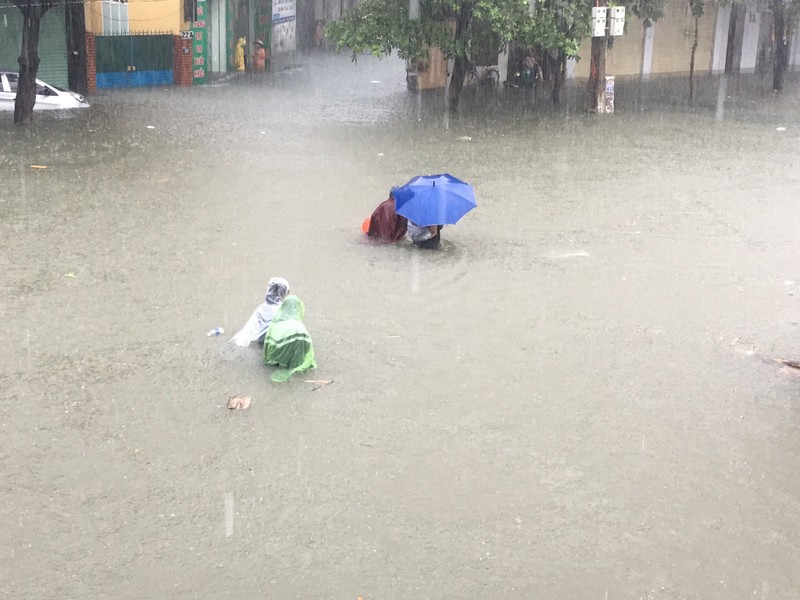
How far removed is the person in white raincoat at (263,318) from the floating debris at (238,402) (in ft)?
3.16

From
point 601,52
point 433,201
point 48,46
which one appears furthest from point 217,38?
point 433,201

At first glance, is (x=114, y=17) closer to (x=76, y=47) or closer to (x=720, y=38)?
(x=76, y=47)

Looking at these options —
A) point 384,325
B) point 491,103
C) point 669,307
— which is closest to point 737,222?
point 669,307

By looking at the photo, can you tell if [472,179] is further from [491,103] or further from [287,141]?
[491,103]

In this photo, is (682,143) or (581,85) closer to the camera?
(682,143)

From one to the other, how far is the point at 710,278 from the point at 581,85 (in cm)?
2165

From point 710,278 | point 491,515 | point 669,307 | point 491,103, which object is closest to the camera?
point 491,515

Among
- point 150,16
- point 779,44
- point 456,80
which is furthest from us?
point 150,16

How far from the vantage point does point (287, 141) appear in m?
17.8

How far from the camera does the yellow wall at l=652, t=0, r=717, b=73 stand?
3506cm

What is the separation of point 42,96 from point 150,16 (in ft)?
24.7

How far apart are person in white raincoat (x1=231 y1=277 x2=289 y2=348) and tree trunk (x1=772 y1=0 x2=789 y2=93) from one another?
2185cm

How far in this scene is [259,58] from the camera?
32.4 m

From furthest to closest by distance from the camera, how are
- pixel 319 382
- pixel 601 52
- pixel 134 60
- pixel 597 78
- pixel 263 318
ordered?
pixel 134 60, pixel 597 78, pixel 601 52, pixel 263 318, pixel 319 382
